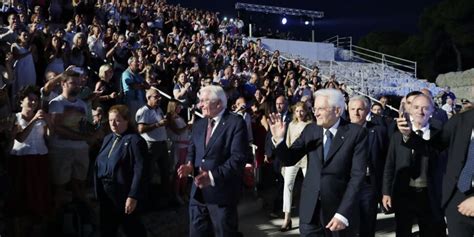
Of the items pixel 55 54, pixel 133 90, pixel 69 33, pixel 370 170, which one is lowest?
pixel 370 170

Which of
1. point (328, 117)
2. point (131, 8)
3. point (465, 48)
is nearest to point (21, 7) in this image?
point (131, 8)

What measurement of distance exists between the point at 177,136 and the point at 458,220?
180 inches

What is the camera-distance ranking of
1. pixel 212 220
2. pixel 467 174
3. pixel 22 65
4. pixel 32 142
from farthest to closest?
pixel 22 65 → pixel 32 142 → pixel 212 220 → pixel 467 174

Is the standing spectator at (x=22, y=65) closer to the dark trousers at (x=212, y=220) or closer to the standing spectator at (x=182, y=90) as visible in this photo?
the standing spectator at (x=182, y=90)

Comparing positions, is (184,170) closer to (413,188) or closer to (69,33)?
(413,188)

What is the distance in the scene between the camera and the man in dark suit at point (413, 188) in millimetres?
5137

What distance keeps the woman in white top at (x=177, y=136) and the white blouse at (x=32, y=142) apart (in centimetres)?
222

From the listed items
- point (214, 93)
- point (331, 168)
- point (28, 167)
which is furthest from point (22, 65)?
point (331, 168)

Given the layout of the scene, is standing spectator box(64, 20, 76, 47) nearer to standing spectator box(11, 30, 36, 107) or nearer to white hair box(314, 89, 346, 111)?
standing spectator box(11, 30, 36, 107)

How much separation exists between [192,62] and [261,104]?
355cm

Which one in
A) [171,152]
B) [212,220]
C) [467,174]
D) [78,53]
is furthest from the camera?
[78,53]

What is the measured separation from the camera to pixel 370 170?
561cm

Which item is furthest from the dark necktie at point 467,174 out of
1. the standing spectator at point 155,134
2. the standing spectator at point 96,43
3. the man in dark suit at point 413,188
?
the standing spectator at point 96,43

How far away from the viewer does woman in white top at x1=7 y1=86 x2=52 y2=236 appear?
5.27 metres
